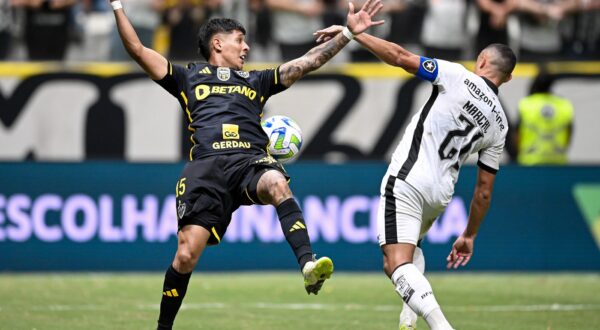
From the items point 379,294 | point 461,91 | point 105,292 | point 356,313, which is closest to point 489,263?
point 379,294

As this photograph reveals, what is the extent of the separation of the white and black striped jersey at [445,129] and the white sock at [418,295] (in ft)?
2.09

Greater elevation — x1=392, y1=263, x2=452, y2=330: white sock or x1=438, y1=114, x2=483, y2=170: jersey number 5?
x1=438, y1=114, x2=483, y2=170: jersey number 5

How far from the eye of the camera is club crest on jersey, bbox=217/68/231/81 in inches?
353

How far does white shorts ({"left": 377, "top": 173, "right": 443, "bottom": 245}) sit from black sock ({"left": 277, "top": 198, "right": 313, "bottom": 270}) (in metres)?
0.63

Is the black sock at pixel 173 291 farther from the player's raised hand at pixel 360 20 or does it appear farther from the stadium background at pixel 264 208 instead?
the player's raised hand at pixel 360 20

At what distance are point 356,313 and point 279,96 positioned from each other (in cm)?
733

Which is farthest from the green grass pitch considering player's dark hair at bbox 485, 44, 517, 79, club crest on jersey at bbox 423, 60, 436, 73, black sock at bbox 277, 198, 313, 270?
club crest on jersey at bbox 423, 60, 436, 73

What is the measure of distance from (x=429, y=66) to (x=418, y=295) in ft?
5.63

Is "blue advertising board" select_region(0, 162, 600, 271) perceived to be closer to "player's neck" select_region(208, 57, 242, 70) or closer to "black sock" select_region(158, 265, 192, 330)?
"player's neck" select_region(208, 57, 242, 70)

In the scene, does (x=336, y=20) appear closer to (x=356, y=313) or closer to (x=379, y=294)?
(x=379, y=294)

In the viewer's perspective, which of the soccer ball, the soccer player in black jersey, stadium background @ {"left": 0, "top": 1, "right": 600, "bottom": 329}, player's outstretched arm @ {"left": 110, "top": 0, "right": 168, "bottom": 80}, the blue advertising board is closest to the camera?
the soccer player in black jersey

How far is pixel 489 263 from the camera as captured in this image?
15242mm

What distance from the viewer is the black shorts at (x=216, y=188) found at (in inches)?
333

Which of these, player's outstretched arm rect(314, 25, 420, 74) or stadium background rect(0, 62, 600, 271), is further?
stadium background rect(0, 62, 600, 271)
